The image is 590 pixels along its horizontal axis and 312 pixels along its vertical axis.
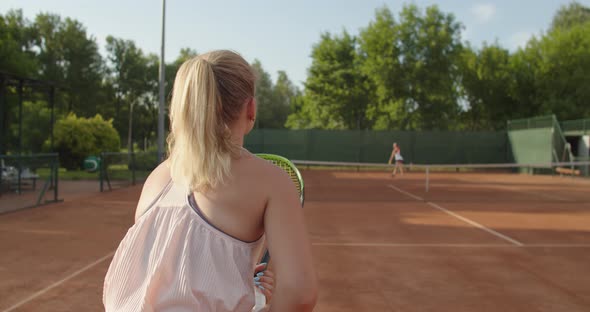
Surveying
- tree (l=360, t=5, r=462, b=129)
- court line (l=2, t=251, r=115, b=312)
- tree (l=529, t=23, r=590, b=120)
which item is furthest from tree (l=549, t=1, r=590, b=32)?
court line (l=2, t=251, r=115, b=312)

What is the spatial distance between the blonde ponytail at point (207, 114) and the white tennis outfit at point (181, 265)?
0.07 meters

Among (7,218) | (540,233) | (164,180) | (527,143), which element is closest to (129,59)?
(527,143)

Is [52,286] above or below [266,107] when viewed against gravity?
below

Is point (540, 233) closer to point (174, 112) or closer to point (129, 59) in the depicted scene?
point (174, 112)

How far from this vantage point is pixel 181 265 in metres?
1.11

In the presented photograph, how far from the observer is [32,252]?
6.21 m

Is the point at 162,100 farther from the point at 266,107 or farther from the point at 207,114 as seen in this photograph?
the point at 266,107

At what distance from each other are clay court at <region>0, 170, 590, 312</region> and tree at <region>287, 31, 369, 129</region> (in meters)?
28.6

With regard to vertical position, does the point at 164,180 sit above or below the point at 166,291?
above

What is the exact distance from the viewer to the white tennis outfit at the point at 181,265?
1.10 metres

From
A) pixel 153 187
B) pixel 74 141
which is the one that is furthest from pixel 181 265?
pixel 74 141

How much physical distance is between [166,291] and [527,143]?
2617 centimetres

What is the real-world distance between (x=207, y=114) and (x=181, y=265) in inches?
12.4

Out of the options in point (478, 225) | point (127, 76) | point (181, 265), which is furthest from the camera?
point (127, 76)
